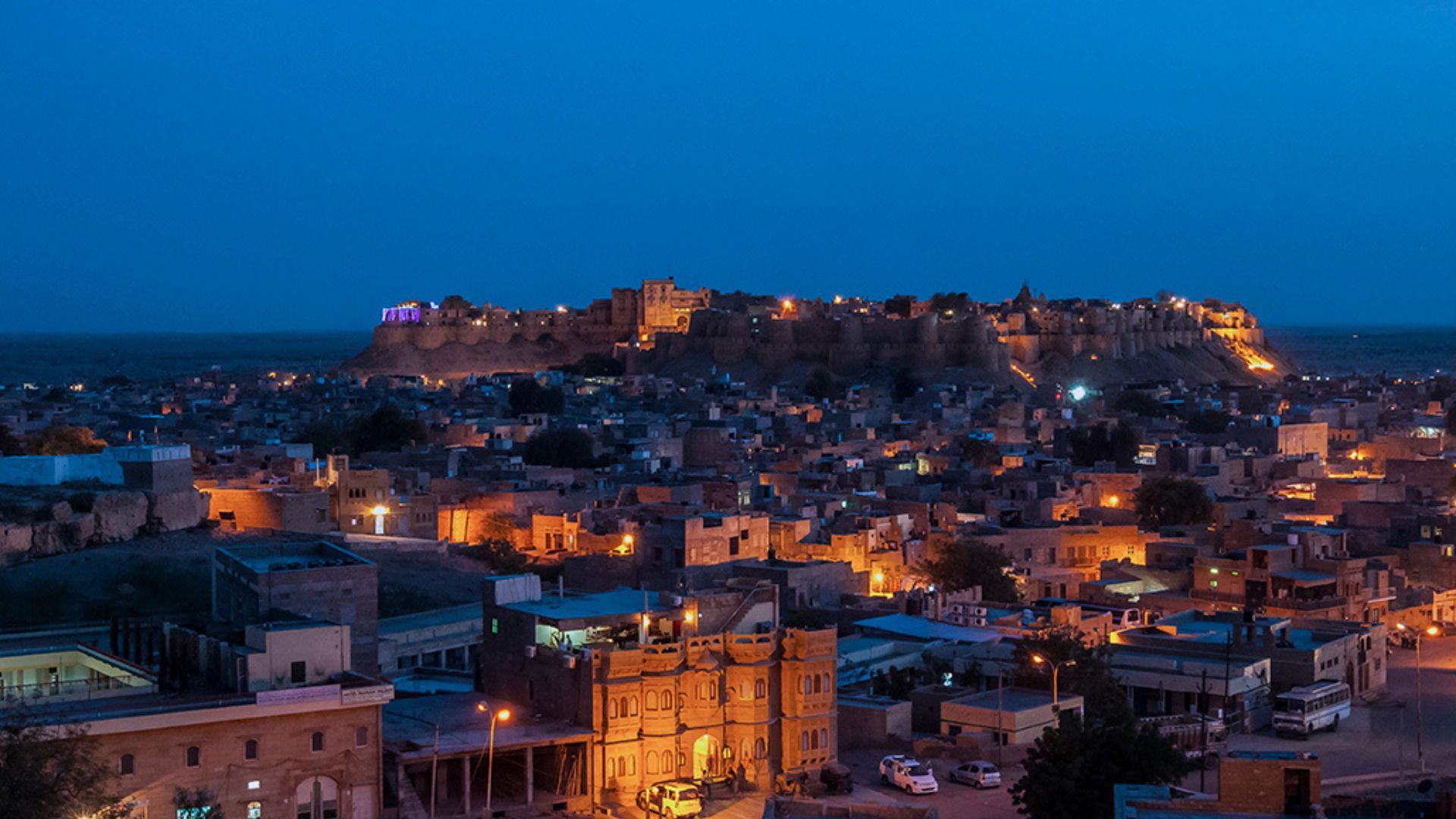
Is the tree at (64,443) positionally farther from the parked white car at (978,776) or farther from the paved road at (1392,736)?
the paved road at (1392,736)

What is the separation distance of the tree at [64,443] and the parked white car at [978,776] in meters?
22.5

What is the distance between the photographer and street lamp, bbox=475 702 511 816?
672 inches

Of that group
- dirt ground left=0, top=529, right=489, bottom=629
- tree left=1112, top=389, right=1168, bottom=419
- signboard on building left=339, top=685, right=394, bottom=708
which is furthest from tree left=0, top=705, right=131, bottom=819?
tree left=1112, top=389, right=1168, bottom=419

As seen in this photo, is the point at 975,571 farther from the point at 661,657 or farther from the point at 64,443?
the point at 64,443

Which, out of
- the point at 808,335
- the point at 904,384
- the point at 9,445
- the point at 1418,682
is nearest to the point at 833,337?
the point at 808,335

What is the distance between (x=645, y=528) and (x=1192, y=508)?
10420 mm

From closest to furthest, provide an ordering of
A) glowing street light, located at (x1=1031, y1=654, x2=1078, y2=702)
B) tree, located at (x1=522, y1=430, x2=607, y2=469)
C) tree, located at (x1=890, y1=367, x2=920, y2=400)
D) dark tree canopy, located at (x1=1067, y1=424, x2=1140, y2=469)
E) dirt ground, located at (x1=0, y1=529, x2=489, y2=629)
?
glowing street light, located at (x1=1031, y1=654, x2=1078, y2=702), dirt ground, located at (x1=0, y1=529, x2=489, y2=629), tree, located at (x1=522, y1=430, x2=607, y2=469), dark tree canopy, located at (x1=1067, y1=424, x2=1140, y2=469), tree, located at (x1=890, y1=367, x2=920, y2=400)

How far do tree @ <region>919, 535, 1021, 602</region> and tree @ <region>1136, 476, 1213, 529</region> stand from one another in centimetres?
551

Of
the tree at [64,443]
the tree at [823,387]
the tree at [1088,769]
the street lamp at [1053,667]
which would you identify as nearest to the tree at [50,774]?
the tree at [1088,769]

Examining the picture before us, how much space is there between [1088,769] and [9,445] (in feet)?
93.3

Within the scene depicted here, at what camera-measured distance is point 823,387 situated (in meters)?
73.9

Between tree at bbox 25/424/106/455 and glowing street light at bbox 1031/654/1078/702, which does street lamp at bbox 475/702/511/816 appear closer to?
glowing street light at bbox 1031/654/1078/702

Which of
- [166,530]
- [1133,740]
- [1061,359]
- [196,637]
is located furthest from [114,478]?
[1061,359]

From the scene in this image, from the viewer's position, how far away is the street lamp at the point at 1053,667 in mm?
19769
